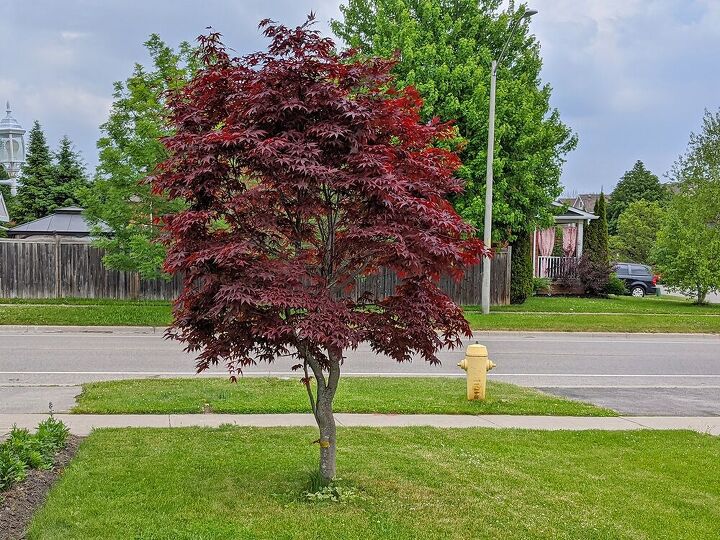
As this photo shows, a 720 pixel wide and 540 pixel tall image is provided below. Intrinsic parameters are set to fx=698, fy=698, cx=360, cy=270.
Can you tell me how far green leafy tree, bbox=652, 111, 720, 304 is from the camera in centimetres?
2678

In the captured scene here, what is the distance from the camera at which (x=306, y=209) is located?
5098 mm

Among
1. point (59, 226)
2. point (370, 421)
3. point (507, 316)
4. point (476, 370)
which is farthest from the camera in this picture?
point (59, 226)

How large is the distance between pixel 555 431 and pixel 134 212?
45.0 feet

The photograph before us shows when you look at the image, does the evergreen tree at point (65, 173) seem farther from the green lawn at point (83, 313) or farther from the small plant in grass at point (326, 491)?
the small plant in grass at point (326, 491)

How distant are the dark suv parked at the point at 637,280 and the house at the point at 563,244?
254cm

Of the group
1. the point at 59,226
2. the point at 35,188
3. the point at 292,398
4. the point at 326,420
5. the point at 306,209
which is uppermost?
the point at 35,188

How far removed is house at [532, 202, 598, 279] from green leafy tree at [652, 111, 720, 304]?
203 inches

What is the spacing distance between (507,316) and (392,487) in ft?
51.4

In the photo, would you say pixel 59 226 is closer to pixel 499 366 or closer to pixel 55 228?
pixel 55 228

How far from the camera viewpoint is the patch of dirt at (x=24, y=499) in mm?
4629

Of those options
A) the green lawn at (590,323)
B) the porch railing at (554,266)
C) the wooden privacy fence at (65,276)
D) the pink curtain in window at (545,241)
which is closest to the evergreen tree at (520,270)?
the green lawn at (590,323)

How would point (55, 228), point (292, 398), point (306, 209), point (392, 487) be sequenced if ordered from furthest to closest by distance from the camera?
point (55, 228) < point (292, 398) < point (392, 487) < point (306, 209)

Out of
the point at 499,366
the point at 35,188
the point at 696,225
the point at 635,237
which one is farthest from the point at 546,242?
the point at 35,188

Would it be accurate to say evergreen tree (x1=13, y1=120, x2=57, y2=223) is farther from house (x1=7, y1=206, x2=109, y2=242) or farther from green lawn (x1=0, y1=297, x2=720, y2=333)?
green lawn (x1=0, y1=297, x2=720, y2=333)
